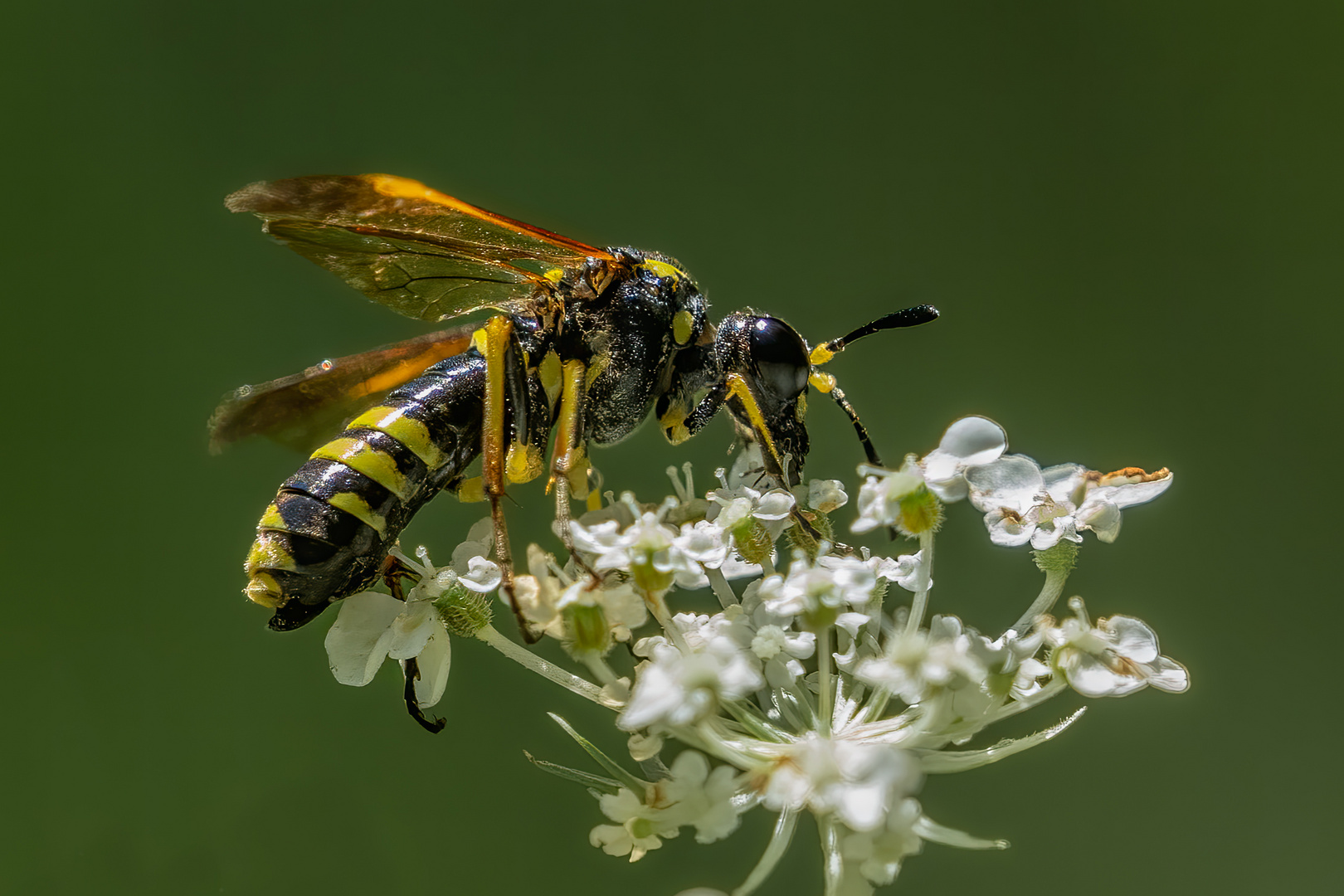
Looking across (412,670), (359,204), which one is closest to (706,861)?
(412,670)

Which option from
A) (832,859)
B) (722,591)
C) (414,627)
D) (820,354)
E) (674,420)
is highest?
(820,354)

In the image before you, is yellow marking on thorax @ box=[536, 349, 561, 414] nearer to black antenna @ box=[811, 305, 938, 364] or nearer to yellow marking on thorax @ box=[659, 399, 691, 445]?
yellow marking on thorax @ box=[659, 399, 691, 445]

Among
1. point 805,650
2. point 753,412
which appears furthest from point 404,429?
A: point 805,650

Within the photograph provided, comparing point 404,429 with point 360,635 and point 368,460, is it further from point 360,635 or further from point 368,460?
point 360,635

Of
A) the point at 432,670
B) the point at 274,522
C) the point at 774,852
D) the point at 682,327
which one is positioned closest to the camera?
the point at 774,852

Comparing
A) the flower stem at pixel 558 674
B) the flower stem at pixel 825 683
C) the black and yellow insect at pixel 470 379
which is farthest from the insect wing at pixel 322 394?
the flower stem at pixel 825 683

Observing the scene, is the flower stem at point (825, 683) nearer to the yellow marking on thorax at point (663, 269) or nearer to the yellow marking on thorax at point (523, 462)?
the yellow marking on thorax at point (523, 462)

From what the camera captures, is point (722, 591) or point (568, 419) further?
point (568, 419)

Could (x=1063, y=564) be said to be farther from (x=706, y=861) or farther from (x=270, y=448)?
(x=706, y=861)
